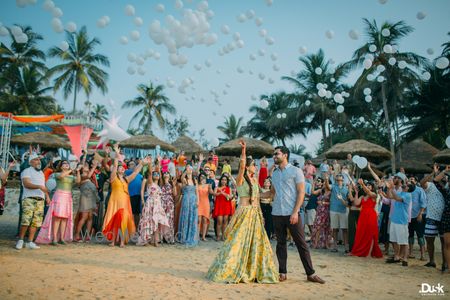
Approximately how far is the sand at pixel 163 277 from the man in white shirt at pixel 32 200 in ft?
1.15

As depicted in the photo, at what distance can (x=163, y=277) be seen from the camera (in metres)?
5.17

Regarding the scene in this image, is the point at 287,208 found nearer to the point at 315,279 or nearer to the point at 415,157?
the point at 315,279

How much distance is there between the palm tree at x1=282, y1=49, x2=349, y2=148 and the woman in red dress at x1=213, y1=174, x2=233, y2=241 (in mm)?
22604

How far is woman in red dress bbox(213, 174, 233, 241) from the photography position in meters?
9.78

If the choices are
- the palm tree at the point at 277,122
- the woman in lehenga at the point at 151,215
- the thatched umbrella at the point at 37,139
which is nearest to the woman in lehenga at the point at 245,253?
the woman in lehenga at the point at 151,215

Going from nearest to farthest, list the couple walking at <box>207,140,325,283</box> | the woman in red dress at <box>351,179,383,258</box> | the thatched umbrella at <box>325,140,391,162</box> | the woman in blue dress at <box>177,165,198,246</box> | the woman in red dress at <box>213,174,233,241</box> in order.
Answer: the couple walking at <box>207,140,325,283</box>
the woman in red dress at <box>351,179,383,258</box>
the woman in blue dress at <box>177,165,198,246</box>
the woman in red dress at <box>213,174,233,241</box>
the thatched umbrella at <box>325,140,391,162</box>

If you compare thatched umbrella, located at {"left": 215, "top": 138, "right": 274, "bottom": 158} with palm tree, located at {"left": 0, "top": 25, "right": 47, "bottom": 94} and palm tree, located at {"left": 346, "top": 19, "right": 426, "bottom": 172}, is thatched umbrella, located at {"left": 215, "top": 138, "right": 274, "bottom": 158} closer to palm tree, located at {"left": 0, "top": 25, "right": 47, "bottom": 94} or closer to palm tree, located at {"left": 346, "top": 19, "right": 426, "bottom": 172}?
palm tree, located at {"left": 346, "top": 19, "right": 426, "bottom": 172}

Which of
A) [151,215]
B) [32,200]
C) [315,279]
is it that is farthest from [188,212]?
[315,279]

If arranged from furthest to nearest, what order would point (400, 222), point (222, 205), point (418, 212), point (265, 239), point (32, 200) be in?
point (222, 205) → point (418, 212) → point (400, 222) → point (32, 200) → point (265, 239)

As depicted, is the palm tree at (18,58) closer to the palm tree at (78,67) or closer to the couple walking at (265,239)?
the palm tree at (78,67)

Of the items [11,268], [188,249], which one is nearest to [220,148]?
[188,249]

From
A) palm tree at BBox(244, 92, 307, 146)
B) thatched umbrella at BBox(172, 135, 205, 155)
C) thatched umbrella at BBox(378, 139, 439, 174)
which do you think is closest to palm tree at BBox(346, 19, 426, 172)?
thatched umbrella at BBox(378, 139, 439, 174)

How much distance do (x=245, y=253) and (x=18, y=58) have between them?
1426 inches

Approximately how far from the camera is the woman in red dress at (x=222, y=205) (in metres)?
9.78
